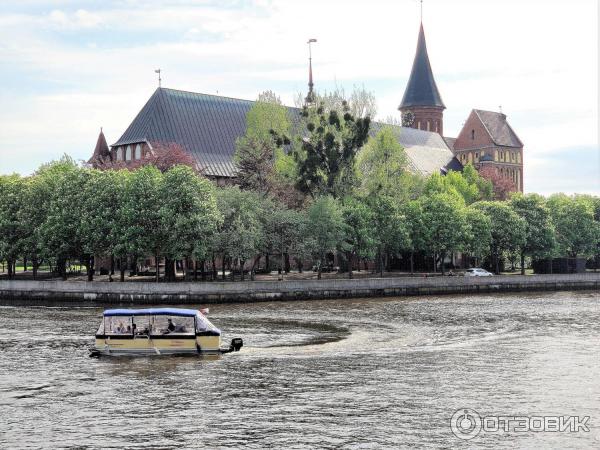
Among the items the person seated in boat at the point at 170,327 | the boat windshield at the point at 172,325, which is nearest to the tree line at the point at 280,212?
the boat windshield at the point at 172,325

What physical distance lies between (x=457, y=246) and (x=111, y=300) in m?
46.7

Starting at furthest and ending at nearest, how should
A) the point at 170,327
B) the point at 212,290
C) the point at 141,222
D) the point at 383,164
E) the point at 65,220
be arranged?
the point at 383,164
the point at 65,220
the point at 141,222
the point at 212,290
the point at 170,327

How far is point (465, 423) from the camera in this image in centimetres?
3228

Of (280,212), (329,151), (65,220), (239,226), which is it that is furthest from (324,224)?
(65,220)

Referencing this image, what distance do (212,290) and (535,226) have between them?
55348 millimetres

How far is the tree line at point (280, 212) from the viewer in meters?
88.9

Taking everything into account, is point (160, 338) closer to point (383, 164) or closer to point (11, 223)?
point (11, 223)

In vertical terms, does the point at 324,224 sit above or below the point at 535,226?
below

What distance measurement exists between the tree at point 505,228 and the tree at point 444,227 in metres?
6.56

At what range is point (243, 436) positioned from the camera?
99.5 ft

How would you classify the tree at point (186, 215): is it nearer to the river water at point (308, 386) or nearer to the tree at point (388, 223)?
the tree at point (388, 223)

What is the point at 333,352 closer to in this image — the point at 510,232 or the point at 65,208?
the point at 65,208

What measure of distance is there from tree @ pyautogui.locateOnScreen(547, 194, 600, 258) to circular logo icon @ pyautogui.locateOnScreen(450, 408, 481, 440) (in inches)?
3889

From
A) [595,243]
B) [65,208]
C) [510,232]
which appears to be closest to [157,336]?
[65,208]
